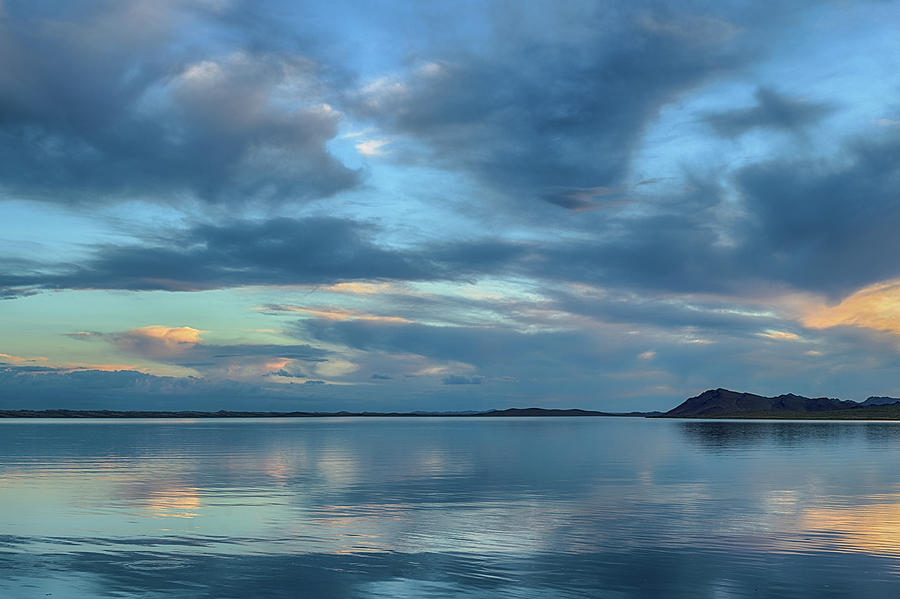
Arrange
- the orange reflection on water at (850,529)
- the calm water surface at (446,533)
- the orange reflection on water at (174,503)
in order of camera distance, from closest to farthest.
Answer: the calm water surface at (446,533)
the orange reflection on water at (850,529)
the orange reflection on water at (174,503)

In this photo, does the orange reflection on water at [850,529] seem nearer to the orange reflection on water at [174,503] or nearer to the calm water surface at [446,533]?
the calm water surface at [446,533]

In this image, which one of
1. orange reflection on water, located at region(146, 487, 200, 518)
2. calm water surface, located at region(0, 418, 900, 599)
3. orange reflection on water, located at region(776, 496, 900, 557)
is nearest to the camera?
calm water surface, located at region(0, 418, 900, 599)

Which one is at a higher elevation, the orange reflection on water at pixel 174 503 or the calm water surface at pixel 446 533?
the calm water surface at pixel 446 533

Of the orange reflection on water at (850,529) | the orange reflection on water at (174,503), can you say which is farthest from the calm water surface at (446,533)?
the orange reflection on water at (174,503)

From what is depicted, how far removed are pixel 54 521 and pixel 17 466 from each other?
142ft

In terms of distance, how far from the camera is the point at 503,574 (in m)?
28.0

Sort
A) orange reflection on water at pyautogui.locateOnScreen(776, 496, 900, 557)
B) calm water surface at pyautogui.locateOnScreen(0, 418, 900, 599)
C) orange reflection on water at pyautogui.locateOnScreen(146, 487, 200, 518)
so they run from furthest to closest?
orange reflection on water at pyautogui.locateOnScreen(146, 487, 200, 518) < orange reflection on water at pyautogui.locateOnScreen(776, 496, 900, 557) < calm water surface at pyautogui.locateOnScreen(0, 418, 900, 599)

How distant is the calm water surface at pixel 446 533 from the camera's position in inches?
1048

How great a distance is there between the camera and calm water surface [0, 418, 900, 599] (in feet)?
87.4

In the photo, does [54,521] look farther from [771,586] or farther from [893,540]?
[893,540]

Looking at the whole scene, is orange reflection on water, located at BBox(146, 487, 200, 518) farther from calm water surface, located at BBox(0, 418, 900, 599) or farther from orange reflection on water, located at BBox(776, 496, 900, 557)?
orange reflection on water, located at BBox(776, 496, 900, 557)

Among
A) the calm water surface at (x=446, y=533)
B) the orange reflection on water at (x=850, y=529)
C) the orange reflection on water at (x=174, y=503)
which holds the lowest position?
the orange reflection on water at (x=174, y=503)

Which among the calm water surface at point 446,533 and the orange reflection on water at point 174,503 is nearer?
the calm water surface at point 446,533

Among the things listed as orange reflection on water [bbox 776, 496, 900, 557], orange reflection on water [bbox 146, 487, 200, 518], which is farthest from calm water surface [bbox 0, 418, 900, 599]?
orange reflection on water [bbox 146, 487, 200, 518]
